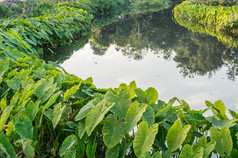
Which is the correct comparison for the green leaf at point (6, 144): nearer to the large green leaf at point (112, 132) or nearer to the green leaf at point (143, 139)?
the large green leaf at point (112, 132)

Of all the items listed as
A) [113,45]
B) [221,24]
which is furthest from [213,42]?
[113,45]

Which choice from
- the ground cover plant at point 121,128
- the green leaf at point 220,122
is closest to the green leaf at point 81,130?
the ground cover plant at point 121,128

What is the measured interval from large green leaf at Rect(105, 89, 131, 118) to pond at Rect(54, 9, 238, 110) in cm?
186

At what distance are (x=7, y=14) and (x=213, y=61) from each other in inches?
288

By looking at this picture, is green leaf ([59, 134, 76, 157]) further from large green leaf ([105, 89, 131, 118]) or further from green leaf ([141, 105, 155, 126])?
green leaf ([141, 105, 155, 126])

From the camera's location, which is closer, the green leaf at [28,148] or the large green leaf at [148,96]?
the green leaf at [28,148]

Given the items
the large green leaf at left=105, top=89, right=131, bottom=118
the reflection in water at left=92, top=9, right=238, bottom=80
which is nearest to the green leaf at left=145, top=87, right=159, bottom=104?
the large green leaf at left=105, top=89, right=131, bottom=118

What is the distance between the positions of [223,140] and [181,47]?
4.80 m

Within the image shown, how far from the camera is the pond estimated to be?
3469 millimetres

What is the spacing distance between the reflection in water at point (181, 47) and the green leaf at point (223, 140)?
2.88 metres

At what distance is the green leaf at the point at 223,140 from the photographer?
114 cm

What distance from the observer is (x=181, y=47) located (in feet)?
18.8

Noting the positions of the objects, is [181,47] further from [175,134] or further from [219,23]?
[175,134]

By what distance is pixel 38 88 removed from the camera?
1699 mm
